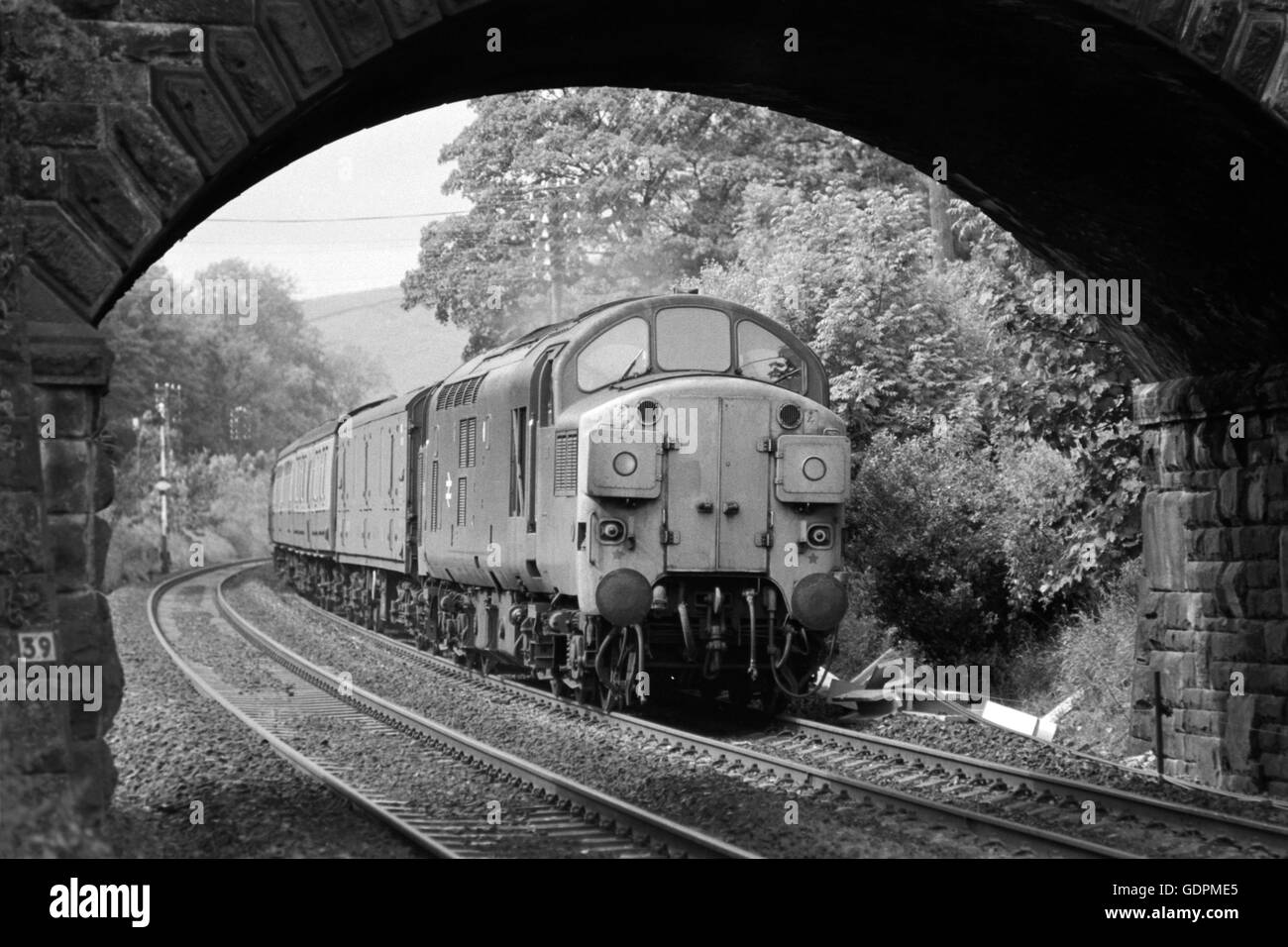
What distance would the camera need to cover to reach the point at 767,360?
13.9 meters

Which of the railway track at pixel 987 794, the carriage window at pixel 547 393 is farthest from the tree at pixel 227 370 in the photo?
the railway track at pixel 987 794

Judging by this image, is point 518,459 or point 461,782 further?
point 518,459

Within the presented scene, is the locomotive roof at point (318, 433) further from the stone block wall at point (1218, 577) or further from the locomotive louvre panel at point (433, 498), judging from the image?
the stone block wall at point (1218, 577)

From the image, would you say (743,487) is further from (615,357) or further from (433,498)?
(433,498)

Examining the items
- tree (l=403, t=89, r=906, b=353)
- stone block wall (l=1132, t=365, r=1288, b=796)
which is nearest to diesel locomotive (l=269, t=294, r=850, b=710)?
stone block wall (l=1132, t=365, r=1288, b=796)

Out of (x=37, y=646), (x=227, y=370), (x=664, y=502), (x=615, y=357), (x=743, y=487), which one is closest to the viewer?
(x=37, y=646)

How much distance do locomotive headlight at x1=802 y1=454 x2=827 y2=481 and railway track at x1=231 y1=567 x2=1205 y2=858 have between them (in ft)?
7.07

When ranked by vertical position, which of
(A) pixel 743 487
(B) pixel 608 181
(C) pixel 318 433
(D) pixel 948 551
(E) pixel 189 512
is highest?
(B) pixel 608 181

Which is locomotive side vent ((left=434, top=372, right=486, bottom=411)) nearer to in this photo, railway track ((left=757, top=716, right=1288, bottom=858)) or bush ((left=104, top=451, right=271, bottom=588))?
railway track ((left=757, top=716, right=1288, bottom=858))

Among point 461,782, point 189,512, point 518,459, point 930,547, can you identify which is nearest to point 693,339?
point 518,459

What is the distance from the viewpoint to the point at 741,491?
12891 millimetres

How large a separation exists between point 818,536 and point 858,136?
11.7 ft

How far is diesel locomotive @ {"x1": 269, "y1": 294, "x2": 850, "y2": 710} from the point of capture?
12641 millimetres
